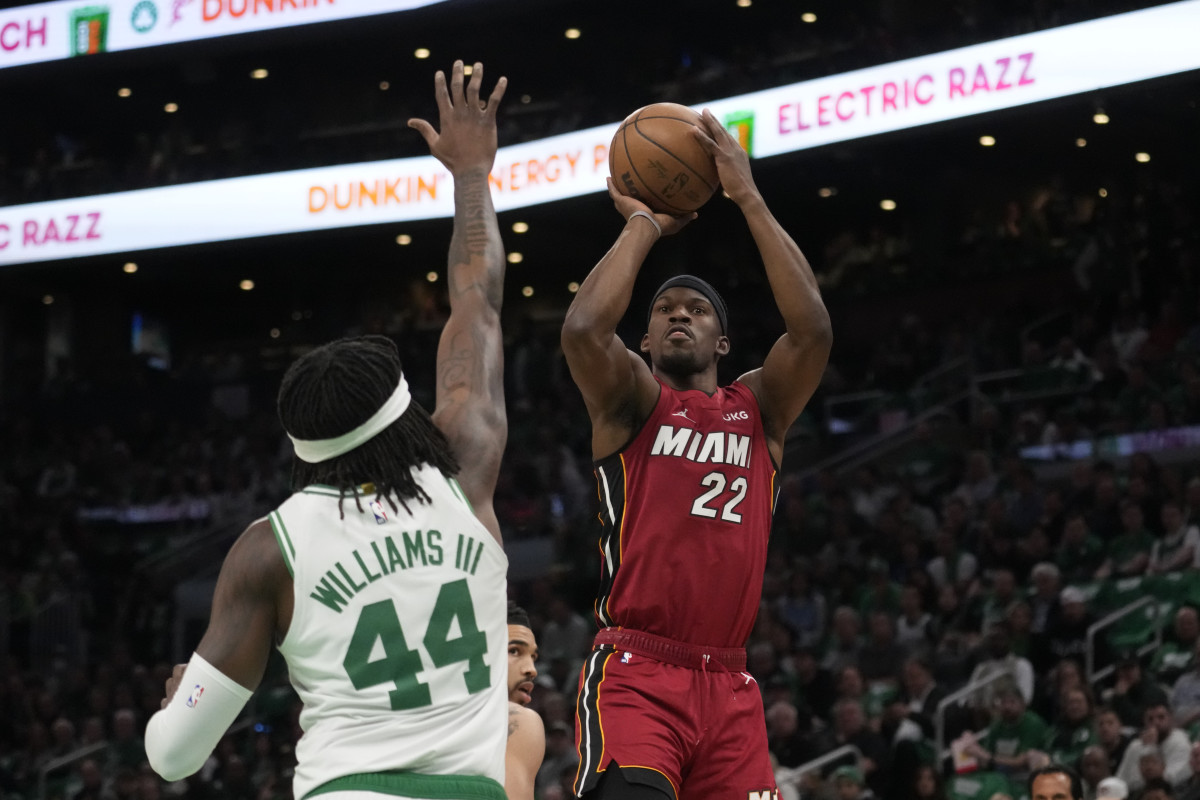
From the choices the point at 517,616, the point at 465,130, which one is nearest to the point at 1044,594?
the point at 517,616

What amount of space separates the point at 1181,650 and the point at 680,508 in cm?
659

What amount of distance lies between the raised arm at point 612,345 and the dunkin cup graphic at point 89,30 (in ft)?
55.7

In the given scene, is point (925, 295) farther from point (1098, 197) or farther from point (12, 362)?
point (12, 362)

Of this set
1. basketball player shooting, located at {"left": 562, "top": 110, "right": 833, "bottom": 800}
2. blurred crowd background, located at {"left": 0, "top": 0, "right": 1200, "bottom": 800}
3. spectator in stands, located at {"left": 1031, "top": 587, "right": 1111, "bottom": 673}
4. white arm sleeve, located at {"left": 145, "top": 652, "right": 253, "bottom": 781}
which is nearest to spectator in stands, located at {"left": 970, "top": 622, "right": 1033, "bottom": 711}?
blurred crowd background, located at {"left": 0, "top": 0, "right": 1200, "bottom": 800}

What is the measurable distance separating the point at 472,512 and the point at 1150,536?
374 inches

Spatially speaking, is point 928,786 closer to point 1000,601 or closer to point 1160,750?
point 1160,750

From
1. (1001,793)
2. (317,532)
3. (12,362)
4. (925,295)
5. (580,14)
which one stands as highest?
(580,14)

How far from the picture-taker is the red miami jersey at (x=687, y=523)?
15.1 ft

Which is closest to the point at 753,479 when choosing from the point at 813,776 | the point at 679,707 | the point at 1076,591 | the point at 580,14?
the point at 679,707

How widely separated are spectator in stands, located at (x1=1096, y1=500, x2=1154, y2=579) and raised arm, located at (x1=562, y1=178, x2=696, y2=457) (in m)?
7.51

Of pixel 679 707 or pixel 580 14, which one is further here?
pixel 580 14

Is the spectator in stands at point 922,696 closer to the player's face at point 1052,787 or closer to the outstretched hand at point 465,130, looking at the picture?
the player's face at point 1052,787

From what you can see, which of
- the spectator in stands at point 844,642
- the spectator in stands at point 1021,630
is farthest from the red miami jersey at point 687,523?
the spectator in stands at point 844,642

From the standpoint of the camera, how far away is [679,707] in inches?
177
